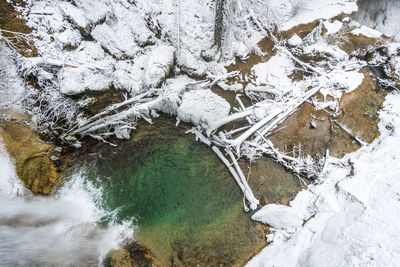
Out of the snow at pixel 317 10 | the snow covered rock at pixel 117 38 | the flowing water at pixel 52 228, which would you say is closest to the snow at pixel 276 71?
the snow at pixel 317 10

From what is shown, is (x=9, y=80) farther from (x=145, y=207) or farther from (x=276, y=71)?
(x=276, y=71)

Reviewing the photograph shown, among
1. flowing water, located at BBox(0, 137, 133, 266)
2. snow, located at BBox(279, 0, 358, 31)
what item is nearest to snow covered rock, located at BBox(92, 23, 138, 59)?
flowing water, located at BBox(0, 137, 133, 266)

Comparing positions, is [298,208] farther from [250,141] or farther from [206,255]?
[206,255]

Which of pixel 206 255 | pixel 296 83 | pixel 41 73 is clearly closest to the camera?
pixel 206 255

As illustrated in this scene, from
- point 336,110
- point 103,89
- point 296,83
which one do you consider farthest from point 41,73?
point 336,110

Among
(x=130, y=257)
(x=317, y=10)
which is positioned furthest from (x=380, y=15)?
(x=130, y=257)

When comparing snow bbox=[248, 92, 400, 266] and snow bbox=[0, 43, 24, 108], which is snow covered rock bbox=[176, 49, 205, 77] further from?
snow bbox=[248, 92, 400, 266]
